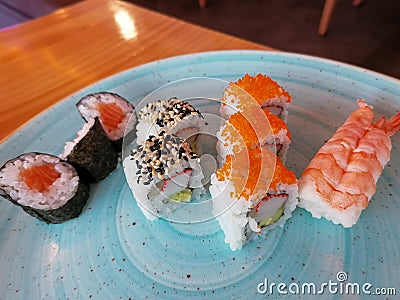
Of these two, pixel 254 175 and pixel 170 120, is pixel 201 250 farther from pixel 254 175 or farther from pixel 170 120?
pixel 170 120

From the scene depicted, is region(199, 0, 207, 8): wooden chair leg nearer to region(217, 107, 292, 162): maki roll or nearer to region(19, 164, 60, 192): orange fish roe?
region(217, 107, 292, 162): maki roll

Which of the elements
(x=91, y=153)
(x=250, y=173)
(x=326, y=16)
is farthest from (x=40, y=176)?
(x=326, y=16)

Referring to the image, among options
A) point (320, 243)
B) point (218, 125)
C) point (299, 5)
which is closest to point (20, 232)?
point (218, 125)

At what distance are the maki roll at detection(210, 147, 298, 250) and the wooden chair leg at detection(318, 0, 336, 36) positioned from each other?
2.60m

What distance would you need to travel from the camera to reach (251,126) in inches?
48.5

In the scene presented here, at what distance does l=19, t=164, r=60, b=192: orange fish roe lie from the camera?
48.8 inches

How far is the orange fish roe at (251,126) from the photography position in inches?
47.9

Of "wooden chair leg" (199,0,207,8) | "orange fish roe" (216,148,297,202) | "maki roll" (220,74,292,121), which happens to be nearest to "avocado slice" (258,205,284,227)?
"orange fish roe" (216,148,297,202)

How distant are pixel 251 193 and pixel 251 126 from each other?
257 mm

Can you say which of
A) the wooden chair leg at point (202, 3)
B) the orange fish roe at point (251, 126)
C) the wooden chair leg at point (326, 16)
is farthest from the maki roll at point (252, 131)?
the wooden chair leg at point (202, 3)

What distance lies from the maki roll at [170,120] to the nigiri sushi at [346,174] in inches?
17.9

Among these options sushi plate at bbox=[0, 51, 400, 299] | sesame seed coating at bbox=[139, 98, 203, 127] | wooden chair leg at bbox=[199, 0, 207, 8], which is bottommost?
wooden chair leg at bbox=[199, 0, 207, 8]

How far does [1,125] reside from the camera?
162 cm

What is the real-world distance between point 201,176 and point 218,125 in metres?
0.27
